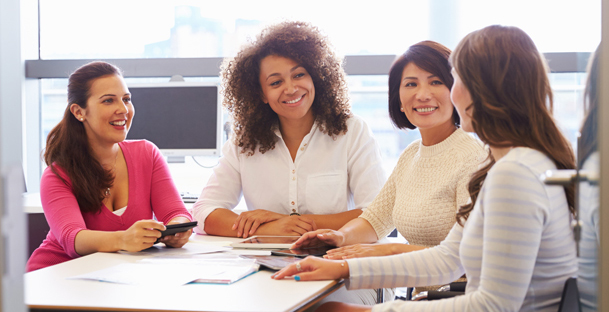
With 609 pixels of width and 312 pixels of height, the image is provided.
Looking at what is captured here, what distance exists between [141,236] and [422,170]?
93cm

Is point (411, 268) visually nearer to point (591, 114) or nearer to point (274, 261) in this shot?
point (274, 261)

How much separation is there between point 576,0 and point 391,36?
2431 millimetres

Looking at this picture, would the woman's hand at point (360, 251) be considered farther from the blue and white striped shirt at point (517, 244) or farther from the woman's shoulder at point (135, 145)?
the woman's shoulder at point (135, 145)

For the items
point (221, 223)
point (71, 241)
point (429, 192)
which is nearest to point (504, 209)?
point (429, 192)

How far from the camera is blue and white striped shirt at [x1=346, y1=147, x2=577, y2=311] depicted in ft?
2.98

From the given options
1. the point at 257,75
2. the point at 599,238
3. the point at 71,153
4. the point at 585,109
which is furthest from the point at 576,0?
the point at 71,153

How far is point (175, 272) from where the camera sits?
4.17 ft

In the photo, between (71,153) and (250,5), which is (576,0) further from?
(250,5)

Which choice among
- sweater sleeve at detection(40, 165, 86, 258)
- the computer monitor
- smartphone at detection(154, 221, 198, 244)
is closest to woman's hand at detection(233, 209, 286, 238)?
smartphone at detection(154, 221, 198, 244)

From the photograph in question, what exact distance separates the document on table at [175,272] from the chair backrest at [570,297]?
69cm

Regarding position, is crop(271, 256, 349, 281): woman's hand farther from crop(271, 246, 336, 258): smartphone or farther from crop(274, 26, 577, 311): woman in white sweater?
crop(271, 246, 336, 258): smartphone

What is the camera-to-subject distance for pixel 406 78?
1774mm

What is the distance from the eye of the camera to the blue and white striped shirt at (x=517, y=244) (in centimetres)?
91

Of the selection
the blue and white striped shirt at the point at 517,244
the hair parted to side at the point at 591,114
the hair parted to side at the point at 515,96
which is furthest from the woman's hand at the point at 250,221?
the hair parted to side at the point at 591,114
